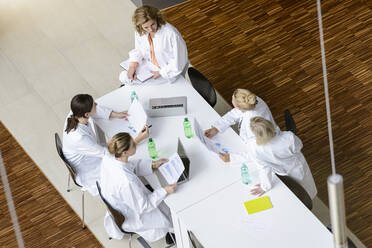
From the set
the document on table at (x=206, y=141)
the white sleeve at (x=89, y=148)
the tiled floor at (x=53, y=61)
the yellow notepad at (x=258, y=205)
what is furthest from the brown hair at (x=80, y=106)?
the yellow notepad at (x=258, y=205)

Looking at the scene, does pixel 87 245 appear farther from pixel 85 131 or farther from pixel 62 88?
pixel 62 88

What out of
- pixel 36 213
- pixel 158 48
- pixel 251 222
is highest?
pixel 158 48

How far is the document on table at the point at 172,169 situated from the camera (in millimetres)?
4707

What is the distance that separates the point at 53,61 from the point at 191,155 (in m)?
3.02

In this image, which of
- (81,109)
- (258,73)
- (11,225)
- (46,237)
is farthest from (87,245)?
(258,73)

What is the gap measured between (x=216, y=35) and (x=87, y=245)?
3.09 meters

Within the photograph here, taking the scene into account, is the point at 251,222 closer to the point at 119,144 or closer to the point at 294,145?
the point at 294,145

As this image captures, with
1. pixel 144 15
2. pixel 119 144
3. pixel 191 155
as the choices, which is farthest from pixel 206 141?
pixel 144 15

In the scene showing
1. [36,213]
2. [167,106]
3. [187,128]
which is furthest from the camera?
[36,213]

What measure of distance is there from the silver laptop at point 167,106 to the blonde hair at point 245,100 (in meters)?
0.58

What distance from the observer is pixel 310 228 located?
14.0 ft

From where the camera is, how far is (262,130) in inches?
173

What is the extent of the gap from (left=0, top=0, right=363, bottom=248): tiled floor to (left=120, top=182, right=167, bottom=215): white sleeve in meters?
1.25

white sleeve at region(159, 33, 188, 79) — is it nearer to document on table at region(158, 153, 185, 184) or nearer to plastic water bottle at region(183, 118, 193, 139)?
plastic water bottle at region(183, 118, 193, 139)
